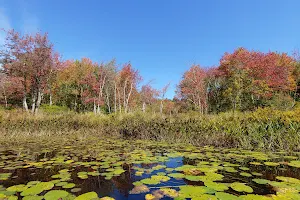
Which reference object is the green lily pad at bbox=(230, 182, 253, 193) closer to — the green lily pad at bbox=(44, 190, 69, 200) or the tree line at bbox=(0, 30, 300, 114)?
the green lily pad at bbox=(44, 190, 69, 200)

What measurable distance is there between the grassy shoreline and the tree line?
5.07 metres

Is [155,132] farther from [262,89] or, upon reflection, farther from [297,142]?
[262,89]

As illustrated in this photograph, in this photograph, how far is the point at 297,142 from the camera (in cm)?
452

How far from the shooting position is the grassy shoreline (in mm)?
5023

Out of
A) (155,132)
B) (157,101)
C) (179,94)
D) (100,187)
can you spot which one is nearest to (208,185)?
(100,187)

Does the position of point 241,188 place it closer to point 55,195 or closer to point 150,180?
point 150,180

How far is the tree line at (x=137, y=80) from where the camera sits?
15.6 m

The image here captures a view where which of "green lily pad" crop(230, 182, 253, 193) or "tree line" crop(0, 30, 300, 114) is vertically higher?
"tree line" crop(0, 30, 300, 114)

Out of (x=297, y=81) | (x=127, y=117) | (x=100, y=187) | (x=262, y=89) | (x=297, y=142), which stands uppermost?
(x=297, y=81)

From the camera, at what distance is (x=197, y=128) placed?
6578 mm

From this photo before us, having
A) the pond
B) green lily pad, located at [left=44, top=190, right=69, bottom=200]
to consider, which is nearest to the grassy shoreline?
the pond

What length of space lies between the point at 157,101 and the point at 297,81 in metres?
18.6

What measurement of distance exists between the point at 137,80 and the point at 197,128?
62.7ft

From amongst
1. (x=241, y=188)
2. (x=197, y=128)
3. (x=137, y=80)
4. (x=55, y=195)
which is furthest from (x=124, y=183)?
(x=137, y=80)
